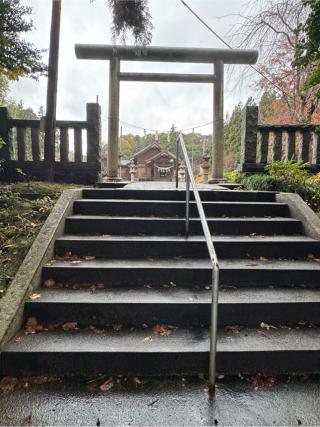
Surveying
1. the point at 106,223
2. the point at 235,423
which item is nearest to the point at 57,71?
the point at 106,223

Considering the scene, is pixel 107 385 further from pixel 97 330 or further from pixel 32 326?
pixel 32 326

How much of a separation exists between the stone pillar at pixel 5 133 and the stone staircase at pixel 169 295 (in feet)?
11.7

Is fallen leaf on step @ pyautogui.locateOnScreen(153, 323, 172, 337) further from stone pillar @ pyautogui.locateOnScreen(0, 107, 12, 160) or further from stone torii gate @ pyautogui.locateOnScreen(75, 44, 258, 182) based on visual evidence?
stone pillar @ pyautogui.locateOnScreen(0, 107, 12, 160)

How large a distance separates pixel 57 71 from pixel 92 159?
6.38ft

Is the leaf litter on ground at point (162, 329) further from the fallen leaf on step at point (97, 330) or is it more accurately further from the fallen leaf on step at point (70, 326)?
the fallen leaf on step at point (70, 326)

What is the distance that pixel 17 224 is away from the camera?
363 centimetres

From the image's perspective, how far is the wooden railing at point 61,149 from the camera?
6113mm

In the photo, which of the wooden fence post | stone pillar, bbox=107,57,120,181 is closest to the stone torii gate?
stone pillar, bbox=107,57,120,181

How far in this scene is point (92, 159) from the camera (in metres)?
6.44

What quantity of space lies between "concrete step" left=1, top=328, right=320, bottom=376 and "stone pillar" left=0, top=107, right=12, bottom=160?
518 cm

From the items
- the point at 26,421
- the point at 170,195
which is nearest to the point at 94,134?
the point at 170,195

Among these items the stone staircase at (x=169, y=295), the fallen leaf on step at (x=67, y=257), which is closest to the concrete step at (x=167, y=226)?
the stone staircase at (x=169, y=295)

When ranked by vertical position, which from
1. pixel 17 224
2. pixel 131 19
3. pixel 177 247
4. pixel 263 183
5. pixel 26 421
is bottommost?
pixel 26 421

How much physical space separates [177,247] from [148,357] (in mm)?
1287
